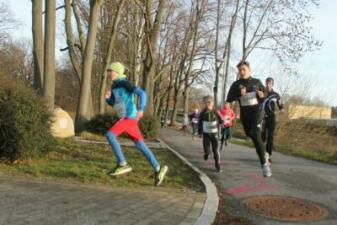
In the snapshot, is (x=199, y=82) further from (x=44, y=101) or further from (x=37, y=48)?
(x=44, y=101)

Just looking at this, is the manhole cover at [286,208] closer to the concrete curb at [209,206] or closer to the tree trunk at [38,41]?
the concrete curb at [209,206]

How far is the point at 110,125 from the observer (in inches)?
856

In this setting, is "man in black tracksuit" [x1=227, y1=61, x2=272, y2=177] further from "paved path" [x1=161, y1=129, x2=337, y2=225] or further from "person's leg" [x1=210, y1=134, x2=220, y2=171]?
"person's leg" [x1=210, y1=134, x2=220, y2=171]

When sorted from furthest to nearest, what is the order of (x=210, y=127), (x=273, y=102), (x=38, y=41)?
1. (x=38, y=41)
2. (x=210, y=127)
3. (x=273, y=102)

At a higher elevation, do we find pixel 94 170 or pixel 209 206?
pixel 94 170

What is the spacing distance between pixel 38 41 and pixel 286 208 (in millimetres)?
11427

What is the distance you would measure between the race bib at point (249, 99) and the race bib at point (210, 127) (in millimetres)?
3783

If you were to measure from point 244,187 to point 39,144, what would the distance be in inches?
169

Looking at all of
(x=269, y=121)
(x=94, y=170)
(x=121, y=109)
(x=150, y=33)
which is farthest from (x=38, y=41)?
(x=150, y=33)

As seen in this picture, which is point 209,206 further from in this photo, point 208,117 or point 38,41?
point 38,41

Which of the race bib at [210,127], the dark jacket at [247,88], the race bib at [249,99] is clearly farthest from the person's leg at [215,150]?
the race bib at [249,99]

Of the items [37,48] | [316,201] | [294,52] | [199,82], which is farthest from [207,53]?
[316,201]

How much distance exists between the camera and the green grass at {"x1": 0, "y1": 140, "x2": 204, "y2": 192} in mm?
9797

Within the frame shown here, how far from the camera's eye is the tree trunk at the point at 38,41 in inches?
685
